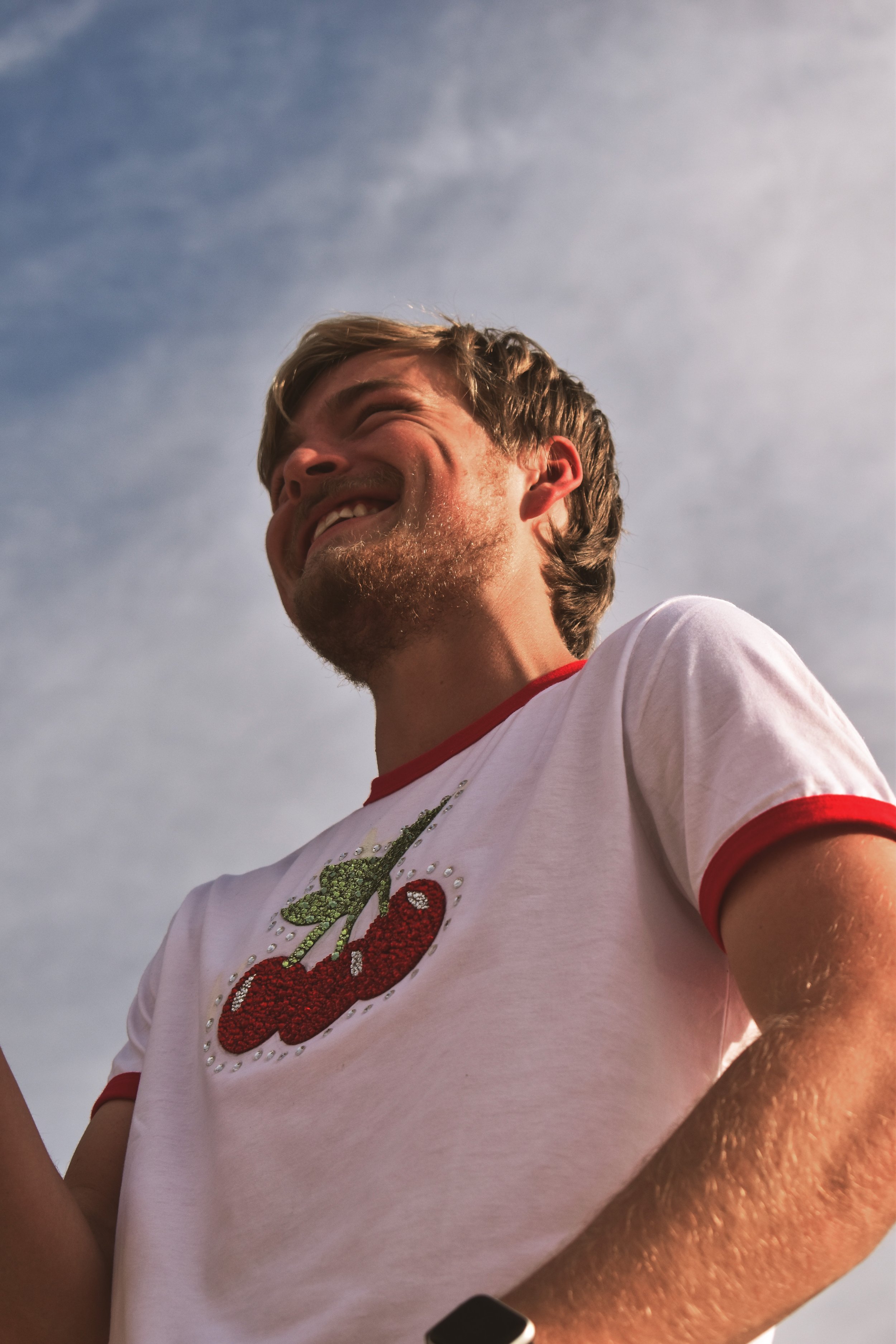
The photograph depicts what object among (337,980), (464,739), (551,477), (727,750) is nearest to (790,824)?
(727,750)

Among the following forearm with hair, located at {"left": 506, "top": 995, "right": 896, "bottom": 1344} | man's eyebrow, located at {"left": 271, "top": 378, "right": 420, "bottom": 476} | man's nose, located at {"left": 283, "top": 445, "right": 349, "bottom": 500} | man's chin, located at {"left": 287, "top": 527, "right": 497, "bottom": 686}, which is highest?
man's eyebrow, located at {"left": 271, "top": 378, "right": 420, "bottom": 476}

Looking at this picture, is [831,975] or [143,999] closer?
[831,975]

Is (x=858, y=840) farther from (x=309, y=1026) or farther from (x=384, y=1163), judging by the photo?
(x=309, y=1026)

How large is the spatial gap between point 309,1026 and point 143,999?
935 millimetres

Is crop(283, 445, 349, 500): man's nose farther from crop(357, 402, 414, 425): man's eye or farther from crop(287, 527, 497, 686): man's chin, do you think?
crop(287, 527, 497, 686): man's chin

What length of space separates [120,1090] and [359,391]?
2.25m

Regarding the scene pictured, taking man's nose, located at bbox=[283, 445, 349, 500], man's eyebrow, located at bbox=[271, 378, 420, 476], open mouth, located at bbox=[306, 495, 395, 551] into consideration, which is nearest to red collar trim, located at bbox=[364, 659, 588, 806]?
open mouth, located at bbox=[306, 495, 395, 551]

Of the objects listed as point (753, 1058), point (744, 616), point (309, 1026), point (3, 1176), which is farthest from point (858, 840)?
point (3, 1176)

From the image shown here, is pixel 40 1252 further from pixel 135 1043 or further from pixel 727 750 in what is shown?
pixel 727 750

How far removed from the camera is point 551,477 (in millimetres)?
4039

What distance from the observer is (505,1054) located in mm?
1854

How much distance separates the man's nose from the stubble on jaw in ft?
1.18

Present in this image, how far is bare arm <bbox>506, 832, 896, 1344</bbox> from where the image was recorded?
49.4 inches

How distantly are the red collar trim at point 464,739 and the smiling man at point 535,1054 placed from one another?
0.01 metres
